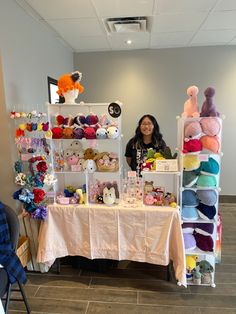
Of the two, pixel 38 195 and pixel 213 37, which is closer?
pixel 38 195

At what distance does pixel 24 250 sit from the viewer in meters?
2.26

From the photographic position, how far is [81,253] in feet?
7.29

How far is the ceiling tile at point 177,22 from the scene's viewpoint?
2.68 meters

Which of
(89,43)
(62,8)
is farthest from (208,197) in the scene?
(89,43)

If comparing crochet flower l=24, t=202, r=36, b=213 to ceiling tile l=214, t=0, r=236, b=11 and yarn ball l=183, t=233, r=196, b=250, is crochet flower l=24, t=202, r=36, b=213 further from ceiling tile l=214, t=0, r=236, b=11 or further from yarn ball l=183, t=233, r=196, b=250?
ceiling tile l=214, t=0, r=236, b=11

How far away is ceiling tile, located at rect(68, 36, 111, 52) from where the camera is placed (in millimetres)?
3391

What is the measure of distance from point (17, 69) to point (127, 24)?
1375mm

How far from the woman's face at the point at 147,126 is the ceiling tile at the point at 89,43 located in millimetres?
1482

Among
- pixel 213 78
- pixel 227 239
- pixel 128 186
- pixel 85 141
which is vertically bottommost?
pixel 227 239

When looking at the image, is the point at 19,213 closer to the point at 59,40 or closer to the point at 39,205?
the point at 39,205

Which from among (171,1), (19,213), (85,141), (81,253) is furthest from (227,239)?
(171,1)

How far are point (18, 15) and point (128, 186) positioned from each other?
1.86 metres

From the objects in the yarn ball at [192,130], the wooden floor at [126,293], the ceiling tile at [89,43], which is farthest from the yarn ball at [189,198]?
the ceiling tile at [89,43]

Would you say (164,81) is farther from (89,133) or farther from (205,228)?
(205,228)
